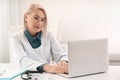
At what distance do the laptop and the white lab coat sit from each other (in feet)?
0.92

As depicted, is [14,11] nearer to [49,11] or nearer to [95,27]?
[49,11]

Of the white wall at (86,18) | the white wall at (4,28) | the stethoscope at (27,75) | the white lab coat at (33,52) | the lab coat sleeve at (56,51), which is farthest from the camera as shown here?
the white wall at (86,18)

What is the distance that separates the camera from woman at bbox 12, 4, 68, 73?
1782mm

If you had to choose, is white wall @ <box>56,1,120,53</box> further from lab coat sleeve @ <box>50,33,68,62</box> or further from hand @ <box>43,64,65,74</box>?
hand @ <box>43,64,65,74</box>

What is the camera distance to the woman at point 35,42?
178 centimetres

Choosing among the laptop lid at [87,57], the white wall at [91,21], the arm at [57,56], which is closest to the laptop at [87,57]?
the laptop lid at [87,57]

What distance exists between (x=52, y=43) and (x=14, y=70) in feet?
1.64

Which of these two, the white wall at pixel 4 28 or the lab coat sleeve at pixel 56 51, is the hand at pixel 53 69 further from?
the white wall at pixel 4 28

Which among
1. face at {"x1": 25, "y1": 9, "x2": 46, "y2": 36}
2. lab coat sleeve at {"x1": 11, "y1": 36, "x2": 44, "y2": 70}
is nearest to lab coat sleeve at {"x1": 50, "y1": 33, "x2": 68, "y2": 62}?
face at {"x1": 25, "y1": 9, "x2": 46, "y2": 36}

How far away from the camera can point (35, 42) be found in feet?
6.14

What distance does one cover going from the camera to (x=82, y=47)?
1.48 m

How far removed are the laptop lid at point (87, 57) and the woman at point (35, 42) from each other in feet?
0.61


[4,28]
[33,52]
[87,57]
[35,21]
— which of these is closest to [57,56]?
[33,52]

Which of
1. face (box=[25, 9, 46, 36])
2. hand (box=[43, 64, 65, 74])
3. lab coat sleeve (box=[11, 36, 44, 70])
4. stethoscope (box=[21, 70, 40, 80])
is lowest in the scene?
stethoscope (box=[21, 70, 40, 80])
